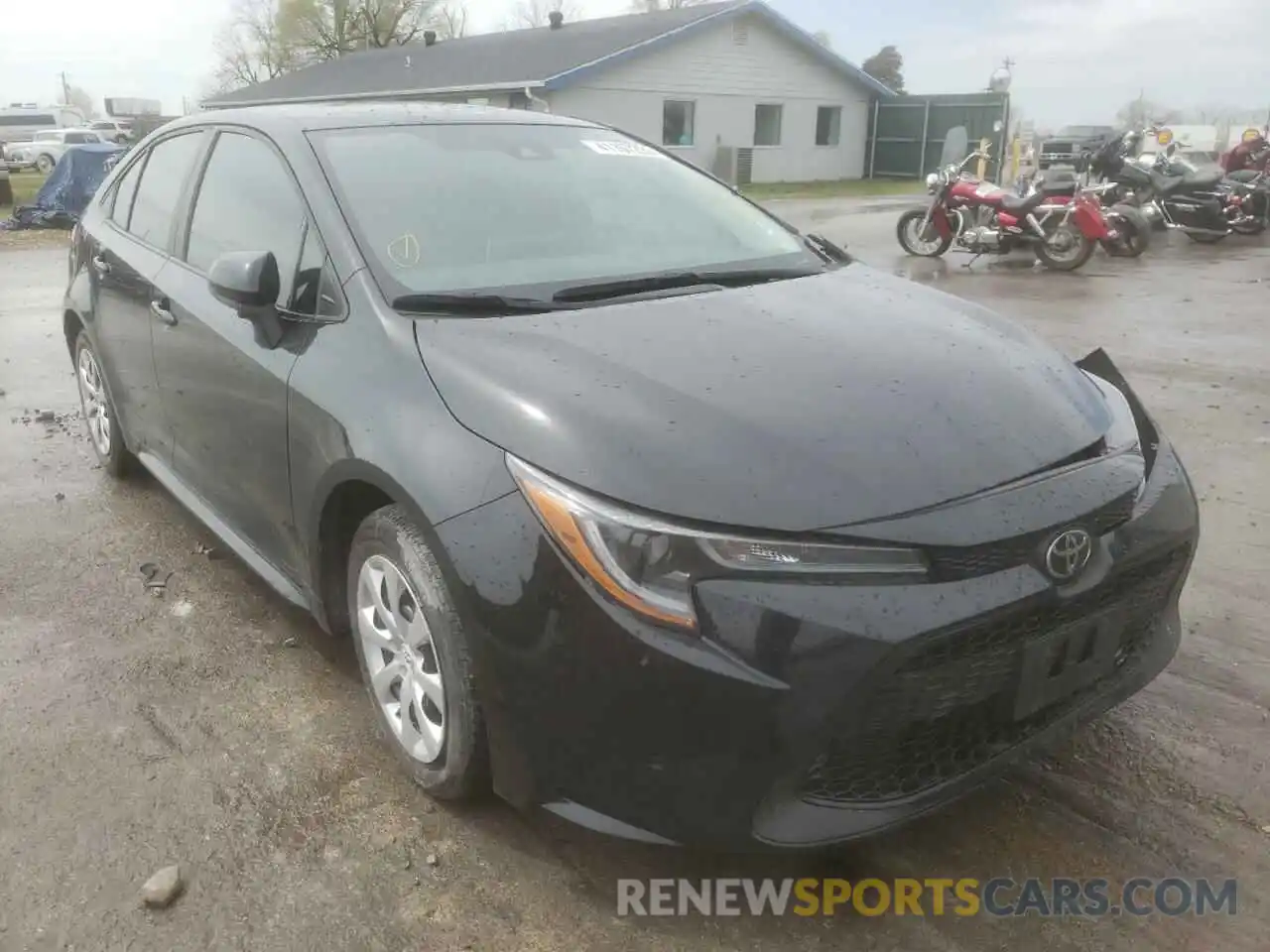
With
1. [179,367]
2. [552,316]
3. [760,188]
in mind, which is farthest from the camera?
[760,188]

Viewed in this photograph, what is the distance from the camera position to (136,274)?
3918 mm

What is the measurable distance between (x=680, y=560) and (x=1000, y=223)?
37.5ft

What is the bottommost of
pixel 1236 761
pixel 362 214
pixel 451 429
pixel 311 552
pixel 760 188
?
pixel 760 188

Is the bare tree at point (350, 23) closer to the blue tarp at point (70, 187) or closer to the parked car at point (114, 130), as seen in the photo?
the parked car at point (114, 130)

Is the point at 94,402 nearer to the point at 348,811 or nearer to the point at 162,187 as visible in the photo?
the point at 162,187

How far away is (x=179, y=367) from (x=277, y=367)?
2.82 ft

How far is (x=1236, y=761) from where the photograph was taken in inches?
106

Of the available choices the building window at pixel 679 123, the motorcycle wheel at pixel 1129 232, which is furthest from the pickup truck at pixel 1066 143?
the motorcycle wheel at pixel 1129 232

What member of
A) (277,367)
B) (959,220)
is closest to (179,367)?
(277,367)

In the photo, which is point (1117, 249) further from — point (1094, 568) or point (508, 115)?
point (1094, 568)

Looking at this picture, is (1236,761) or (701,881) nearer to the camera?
(701,881)

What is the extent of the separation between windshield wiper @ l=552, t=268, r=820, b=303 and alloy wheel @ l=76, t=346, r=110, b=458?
279cm

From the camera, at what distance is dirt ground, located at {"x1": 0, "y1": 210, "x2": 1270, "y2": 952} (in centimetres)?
219

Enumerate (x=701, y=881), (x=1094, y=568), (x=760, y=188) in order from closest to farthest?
(x=1094, y=568) < (x=701, y=881) < (x=760, y=188)
